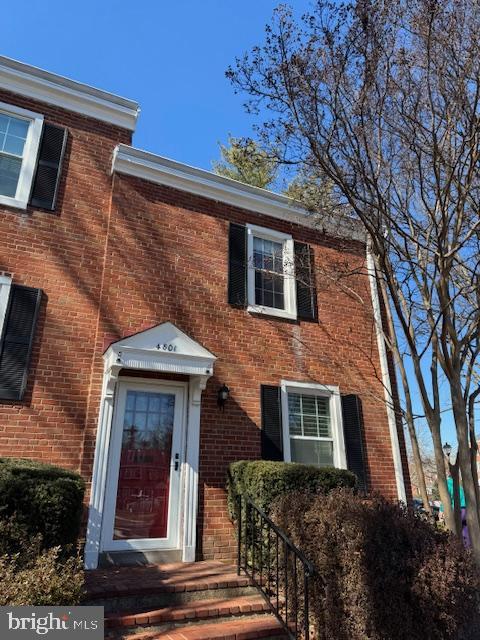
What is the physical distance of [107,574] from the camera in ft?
16.1

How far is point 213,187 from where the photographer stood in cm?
781

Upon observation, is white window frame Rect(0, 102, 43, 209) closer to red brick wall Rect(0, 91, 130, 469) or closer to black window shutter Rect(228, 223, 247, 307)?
red brick wall Rect(0, 91, 130, 469)

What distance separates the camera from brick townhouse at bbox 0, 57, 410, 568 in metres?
5.71

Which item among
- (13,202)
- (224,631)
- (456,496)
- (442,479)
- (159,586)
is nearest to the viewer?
(224,631)

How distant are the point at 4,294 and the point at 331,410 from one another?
5197 mm

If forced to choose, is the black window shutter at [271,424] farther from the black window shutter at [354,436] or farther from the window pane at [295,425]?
the black window shutter at [354,436]

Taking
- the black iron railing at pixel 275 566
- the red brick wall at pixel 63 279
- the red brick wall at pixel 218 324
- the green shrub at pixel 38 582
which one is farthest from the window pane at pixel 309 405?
the green shrub at pixel 38 582

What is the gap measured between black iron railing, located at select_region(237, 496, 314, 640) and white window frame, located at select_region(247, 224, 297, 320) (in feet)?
10.2

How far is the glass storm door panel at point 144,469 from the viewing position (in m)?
5.61

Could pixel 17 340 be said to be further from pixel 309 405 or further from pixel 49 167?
pixel 309 405

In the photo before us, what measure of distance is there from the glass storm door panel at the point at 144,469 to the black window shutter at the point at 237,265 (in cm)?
192

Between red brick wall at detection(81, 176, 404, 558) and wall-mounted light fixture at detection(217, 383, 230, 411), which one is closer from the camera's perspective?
red brick wall at detection(81, 176, 404, 558)

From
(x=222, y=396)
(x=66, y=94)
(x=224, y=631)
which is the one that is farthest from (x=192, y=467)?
(x=66, y=94)

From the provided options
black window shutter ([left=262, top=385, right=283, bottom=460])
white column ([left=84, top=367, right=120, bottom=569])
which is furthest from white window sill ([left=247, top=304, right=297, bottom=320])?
white column ([left=84, top=367, right=120, bottom=569])
